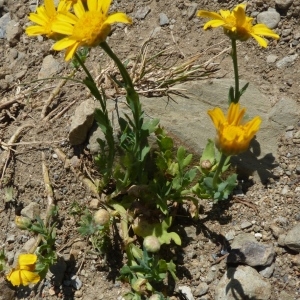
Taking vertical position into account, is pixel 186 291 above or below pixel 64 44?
below

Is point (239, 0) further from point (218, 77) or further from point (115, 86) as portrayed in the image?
point (115, 86)

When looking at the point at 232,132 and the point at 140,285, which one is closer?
the point at 232,132

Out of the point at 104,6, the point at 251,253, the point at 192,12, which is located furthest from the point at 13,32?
the point at 251,253

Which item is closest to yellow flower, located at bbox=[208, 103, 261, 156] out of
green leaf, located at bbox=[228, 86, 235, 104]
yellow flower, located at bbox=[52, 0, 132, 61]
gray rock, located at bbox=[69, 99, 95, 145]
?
green leaf, located at bbox=[228, 86, 235, 104]

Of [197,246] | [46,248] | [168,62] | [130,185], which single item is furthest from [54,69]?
[197,246]

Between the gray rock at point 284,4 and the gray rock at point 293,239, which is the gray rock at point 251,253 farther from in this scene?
the gray rock at point 284,4

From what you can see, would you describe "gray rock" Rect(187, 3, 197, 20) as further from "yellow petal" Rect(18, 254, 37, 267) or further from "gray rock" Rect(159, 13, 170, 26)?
"yellow petal" Rect(18, 254, 37, 267)

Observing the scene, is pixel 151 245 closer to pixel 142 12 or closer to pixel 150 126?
pixel 150 126

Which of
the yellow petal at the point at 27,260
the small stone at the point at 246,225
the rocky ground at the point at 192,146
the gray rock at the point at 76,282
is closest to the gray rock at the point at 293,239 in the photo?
the rocky ground at the point at 192,146
